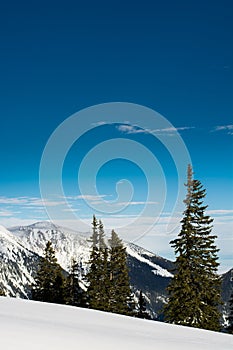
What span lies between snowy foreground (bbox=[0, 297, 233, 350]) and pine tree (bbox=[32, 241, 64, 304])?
25588 mm

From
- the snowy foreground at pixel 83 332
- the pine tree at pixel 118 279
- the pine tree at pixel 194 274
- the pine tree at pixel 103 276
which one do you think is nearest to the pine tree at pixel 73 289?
the pine tree at pixel 103 276

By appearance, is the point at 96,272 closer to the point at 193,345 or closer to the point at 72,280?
the point at 72,280

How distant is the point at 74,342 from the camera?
610 centimetres

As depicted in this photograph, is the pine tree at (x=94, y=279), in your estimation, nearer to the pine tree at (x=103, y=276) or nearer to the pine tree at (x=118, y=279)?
the pine tree at (x=103, y=276)

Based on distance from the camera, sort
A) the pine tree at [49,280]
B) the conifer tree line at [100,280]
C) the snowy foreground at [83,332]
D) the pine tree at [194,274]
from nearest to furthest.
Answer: the snowy foreground at [83,332] < the pine tree at [194,274] < the conifer tree line at [100,280] < the pine tree at [49,280]

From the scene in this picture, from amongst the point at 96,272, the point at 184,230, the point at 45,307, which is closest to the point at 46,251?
the point at 96,272

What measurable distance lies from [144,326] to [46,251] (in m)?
28.0

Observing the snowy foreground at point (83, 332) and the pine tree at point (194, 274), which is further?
the pine tree at point (194, 274)

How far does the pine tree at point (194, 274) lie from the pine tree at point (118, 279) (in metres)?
8.92

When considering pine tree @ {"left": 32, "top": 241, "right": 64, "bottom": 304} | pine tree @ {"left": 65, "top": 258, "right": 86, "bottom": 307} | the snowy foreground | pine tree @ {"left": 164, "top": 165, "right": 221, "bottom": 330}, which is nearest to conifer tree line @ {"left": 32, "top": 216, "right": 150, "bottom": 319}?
pine tree @ {"left": 32, "top": 241, "right": 64, "bottom": 304}

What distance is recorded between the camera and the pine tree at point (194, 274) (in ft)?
80.3

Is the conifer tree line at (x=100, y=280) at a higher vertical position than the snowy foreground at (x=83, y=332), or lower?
higher

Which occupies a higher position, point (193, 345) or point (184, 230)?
point (184, 230)

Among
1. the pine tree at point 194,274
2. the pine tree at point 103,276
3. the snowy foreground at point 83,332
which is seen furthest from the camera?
the pine tree at point 103,276
